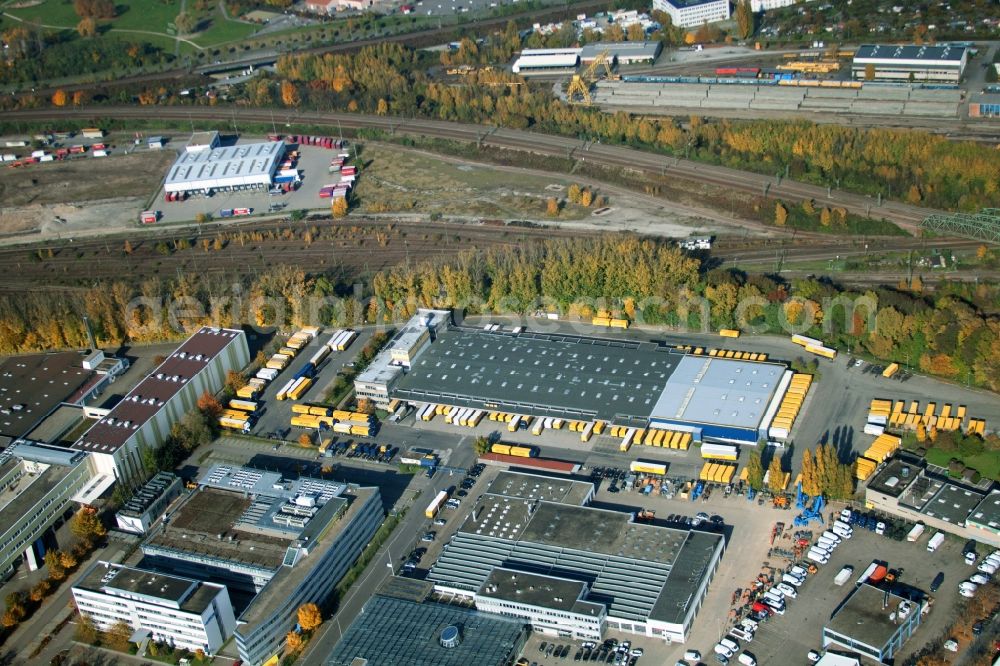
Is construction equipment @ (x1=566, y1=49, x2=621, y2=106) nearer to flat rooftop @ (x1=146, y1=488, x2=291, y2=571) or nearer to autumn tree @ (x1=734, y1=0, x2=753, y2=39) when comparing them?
autumn tree @ (x1=734, y1=0, x2=753, y2=39)

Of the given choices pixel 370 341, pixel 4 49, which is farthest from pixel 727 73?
pixel 4 49

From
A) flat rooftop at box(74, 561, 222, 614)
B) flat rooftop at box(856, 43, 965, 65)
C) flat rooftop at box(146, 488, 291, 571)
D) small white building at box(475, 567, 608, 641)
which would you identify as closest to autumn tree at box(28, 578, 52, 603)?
flat rooftop at box(74, 561, 222, 614)

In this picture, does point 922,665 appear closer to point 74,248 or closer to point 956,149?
point 956,149

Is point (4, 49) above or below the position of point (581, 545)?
above

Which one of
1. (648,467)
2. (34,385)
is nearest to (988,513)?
(648,467)

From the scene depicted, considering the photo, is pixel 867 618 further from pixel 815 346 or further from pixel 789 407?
pixel 815 346

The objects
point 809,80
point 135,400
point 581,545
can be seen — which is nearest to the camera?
point 581,545
